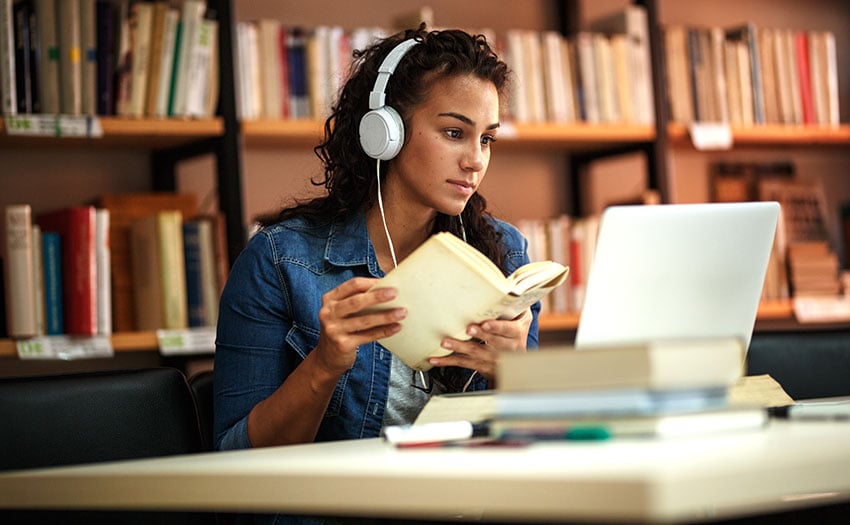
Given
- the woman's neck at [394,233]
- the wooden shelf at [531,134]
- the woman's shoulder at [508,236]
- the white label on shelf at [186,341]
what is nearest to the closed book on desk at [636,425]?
the woman's neck at [394,233]

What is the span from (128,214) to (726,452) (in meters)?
1.94

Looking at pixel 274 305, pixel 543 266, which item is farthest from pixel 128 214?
pixel 543 266

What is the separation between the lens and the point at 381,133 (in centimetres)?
169

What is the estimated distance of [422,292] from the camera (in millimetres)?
1165

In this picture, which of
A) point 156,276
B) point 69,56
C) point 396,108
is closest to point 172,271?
point 156,276

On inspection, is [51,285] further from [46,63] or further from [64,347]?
[46,63]

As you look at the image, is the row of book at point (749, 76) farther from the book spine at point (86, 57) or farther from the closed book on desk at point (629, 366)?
the closed book on desk at point (629, 366)

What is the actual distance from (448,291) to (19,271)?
1.42 metres

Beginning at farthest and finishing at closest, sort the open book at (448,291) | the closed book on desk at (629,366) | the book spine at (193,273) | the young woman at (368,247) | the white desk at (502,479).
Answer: the book spine at (193,273) < the young woman at (368,247) < the open book at (448,291) < the closed book on desk at (629,366) < the white desk at (502,479)

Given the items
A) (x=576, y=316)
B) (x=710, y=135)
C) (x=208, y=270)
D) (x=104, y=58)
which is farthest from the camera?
(x=710, y=135)

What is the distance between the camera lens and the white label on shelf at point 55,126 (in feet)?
7.47

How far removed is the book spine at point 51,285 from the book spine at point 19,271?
1.4 inches

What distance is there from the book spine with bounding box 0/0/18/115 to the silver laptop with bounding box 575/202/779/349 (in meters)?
1.61

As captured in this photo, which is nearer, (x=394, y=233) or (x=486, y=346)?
(x=486, y=346)
